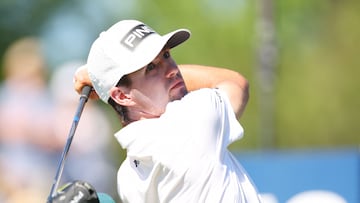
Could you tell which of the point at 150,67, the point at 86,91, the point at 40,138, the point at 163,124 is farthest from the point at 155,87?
the point at 40,138

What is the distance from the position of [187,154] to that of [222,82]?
79 centimetres

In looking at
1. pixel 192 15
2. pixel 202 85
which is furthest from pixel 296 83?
pixel 202 85

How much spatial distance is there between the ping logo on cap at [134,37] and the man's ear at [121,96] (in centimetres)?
19

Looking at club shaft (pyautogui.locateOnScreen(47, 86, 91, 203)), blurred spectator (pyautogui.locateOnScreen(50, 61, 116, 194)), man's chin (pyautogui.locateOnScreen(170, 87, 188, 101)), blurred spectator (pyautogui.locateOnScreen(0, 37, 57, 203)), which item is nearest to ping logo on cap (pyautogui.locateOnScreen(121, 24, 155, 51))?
man's chin (pyautogui.locateOnScreen(170, 87, 188, 101))

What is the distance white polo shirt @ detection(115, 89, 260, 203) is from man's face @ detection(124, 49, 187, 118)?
6cm

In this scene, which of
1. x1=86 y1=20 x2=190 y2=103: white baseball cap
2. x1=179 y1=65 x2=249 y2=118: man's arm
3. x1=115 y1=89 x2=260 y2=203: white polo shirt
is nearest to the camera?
x1=115 y1=89 x2=260 y2=203: white polo shirt

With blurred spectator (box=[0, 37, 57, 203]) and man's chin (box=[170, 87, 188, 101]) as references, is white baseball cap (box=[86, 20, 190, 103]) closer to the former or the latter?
man's chin (box=[170, 87, 188, 101])

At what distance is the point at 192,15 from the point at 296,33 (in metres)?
2.07

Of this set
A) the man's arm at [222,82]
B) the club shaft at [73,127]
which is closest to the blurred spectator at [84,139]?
the man's arm at [222,82]

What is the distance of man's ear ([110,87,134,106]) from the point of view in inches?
228

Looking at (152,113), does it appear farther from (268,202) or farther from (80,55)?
(80,55)

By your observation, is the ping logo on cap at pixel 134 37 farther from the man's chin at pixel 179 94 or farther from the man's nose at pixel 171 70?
the man's chin at pixel 179 94

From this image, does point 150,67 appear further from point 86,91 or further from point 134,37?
point 86,91

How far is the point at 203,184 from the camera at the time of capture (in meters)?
5.58
